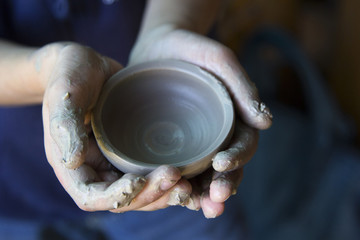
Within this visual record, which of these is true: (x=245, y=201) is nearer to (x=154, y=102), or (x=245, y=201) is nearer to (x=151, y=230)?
(x=151, y=230)

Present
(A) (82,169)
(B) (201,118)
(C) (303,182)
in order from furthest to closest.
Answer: (C) (303,182) → (B) (201,118) → (A) (82,169)

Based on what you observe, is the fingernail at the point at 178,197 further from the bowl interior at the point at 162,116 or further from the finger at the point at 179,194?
the bowl interior at the point at 162,116

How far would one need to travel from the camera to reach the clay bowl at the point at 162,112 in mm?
899

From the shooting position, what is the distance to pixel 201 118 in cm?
99

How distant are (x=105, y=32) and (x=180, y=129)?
0.38 metres

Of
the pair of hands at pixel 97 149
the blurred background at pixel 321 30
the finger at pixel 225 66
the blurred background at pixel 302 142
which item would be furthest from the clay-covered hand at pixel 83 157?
the blurred background at pixel 321 30

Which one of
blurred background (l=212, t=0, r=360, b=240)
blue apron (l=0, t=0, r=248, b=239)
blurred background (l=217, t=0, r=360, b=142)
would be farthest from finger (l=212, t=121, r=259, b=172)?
blurred background (l=217, t=0, r=360, b=142)

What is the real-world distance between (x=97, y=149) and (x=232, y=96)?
318 mm

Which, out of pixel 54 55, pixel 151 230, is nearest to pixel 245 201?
pixel 151 230

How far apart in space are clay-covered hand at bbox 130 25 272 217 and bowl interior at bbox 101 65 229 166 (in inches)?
1.8

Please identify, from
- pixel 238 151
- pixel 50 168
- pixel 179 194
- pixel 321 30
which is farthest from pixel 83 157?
pixel 321 30

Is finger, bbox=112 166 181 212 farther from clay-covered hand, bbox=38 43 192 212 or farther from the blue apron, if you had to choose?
the blue apron

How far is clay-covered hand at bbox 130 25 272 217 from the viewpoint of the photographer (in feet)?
2.50

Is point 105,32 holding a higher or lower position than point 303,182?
higher
